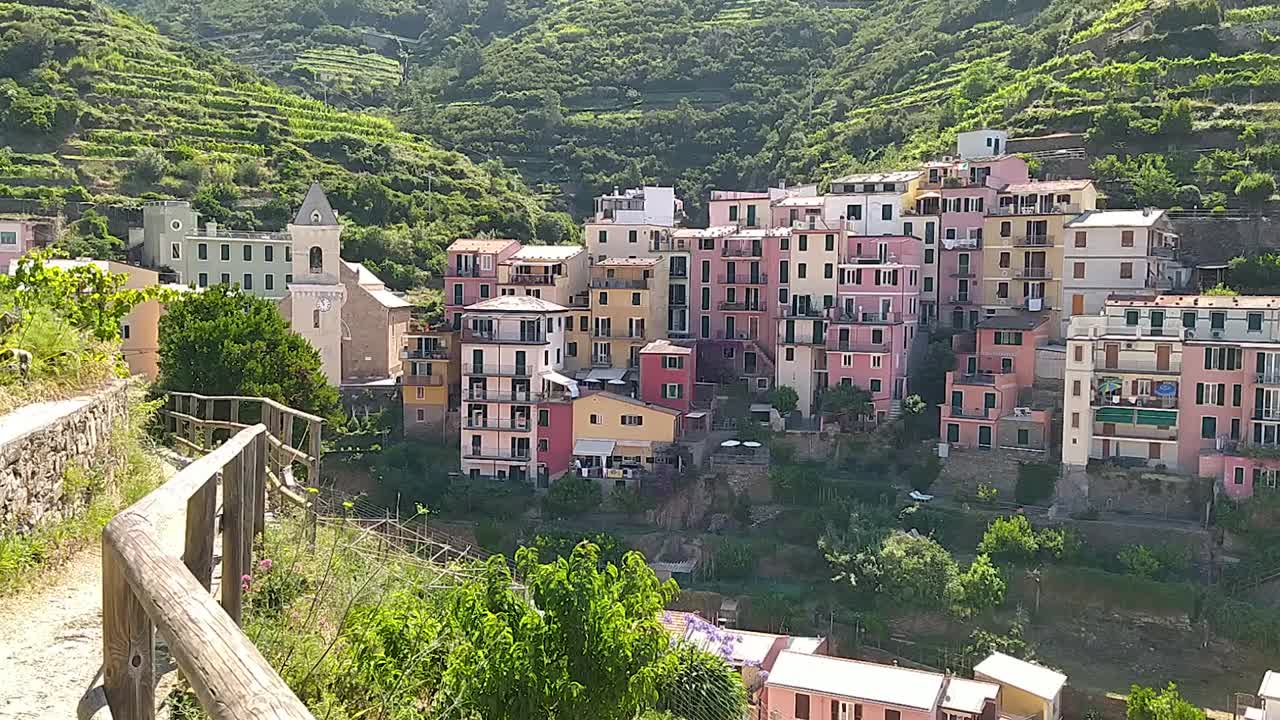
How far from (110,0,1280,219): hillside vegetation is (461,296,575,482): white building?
21146 millimetres

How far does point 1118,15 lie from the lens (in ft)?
198

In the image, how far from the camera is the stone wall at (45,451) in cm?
722

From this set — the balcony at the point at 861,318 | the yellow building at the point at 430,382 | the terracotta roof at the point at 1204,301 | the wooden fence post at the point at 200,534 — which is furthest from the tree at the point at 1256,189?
the wooden fence post at the point at 200,534

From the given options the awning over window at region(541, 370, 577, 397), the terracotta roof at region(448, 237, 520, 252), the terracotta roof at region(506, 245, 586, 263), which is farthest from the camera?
the terracotta roof at region(448, 237, 520, 252)

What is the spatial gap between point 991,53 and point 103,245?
44423 millimetres

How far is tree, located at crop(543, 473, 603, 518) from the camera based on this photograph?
38.7 metres

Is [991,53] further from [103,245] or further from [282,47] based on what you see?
[282,47]

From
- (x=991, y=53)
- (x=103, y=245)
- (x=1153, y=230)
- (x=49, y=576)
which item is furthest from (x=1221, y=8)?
(x=49, y=576)

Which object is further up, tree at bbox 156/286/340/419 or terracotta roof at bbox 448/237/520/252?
terracotta roof at bbox 448/237/520/252

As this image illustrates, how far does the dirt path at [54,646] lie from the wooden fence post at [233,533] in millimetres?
226

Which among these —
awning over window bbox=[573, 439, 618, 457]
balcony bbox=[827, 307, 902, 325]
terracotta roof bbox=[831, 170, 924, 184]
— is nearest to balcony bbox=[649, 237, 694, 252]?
terracotta roof bbox=[831, 170, 924, 184]

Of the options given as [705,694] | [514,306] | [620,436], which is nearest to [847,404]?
[620,436]

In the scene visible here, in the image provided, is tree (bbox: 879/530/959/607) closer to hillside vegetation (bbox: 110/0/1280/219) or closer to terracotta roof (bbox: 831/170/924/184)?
terracotta roof (bbox: 831/170/924/184)

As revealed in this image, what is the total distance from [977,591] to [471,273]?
2194 centimetres
